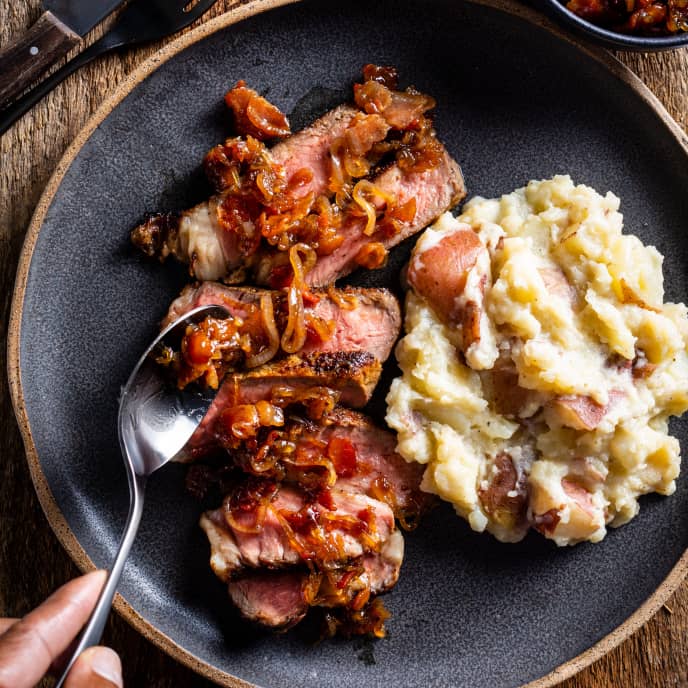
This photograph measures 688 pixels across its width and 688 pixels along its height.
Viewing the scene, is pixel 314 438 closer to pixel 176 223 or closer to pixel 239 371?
pixel 239 371

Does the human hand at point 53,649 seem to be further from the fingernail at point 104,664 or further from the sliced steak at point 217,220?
the sliced steak at point 217,220

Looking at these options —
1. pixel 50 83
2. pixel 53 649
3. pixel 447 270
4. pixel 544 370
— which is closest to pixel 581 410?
pixel 544 370

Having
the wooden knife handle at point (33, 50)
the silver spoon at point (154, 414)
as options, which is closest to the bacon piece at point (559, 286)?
the silver spoon at point (154, 414)

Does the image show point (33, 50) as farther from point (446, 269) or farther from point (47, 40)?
point (446, 269)

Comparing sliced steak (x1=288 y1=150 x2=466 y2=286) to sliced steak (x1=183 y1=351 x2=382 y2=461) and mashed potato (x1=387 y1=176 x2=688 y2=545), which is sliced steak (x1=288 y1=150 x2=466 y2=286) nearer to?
mashed potato (x1=387 y1=176 x2=688 y2=545)

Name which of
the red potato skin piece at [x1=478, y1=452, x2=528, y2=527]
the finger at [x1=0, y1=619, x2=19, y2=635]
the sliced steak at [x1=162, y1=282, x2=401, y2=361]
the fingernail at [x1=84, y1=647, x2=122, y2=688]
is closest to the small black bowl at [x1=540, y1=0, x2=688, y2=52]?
the sliced steak at [x1=162, y1=282, x2=401, y2=361]

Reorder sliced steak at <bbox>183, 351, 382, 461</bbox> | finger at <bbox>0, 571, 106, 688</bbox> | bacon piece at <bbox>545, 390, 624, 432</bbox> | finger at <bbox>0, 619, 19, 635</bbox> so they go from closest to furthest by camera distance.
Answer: finger at <bbox>0, 571, 106, 688</bbox>, finger at <bbox>0, 619, 19, 635</bbox>, bacon piece at <bbox>545, 390, 624, 432</bbox>, sliced steak at <bbox>183, 351, 382, 461</bbox>

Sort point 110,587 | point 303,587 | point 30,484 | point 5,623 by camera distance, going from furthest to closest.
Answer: point 30,484 < point 303,587 < point 5,623 < point 110,587

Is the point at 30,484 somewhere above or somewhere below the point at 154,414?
below
